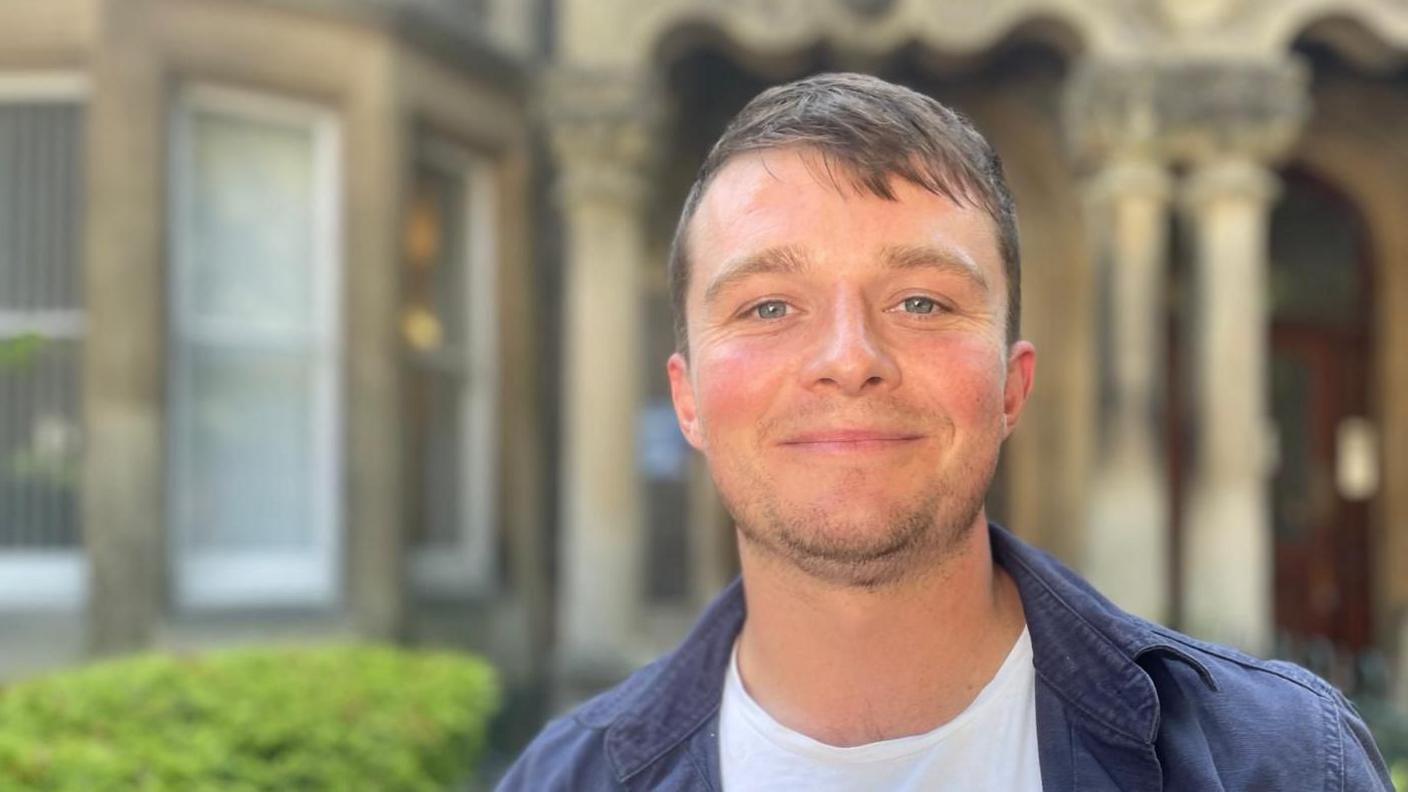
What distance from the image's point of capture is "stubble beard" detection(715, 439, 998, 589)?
1495 mm

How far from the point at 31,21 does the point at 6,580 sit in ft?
8.34

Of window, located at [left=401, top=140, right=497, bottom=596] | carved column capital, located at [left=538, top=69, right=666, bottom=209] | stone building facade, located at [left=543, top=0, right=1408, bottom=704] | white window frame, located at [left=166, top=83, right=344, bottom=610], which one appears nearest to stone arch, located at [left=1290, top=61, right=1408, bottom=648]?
stone building facade, located at [left=543, top=0, right=1408, bottom=704]

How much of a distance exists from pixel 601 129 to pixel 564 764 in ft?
17.1

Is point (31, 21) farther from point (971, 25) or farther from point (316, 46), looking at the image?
point (971, 25)

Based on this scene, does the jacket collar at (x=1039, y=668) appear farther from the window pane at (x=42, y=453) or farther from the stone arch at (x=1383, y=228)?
the stone arch at (x=1383, y=228)

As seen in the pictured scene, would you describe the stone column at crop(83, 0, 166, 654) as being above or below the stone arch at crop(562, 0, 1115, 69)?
below

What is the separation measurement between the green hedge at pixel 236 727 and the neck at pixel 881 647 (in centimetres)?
277

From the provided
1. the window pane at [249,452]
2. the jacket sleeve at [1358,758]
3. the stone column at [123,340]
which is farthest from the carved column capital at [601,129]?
the jacket sleeve at [1358,758]

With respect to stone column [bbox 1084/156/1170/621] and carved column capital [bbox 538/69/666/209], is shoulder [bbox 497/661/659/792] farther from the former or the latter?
carved column capital [bbox 538/69/666/209]

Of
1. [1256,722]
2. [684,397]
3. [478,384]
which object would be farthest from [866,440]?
[478,384]

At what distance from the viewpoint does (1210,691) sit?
1.52m

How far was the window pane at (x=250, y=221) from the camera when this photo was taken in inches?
250

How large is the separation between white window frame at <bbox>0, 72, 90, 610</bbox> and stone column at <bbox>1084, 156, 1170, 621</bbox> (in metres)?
4.72

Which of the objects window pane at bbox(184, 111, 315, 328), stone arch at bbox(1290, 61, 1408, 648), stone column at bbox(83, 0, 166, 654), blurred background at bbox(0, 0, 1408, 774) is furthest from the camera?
stone arch at bbox(1290, 61, 1408, 648)
